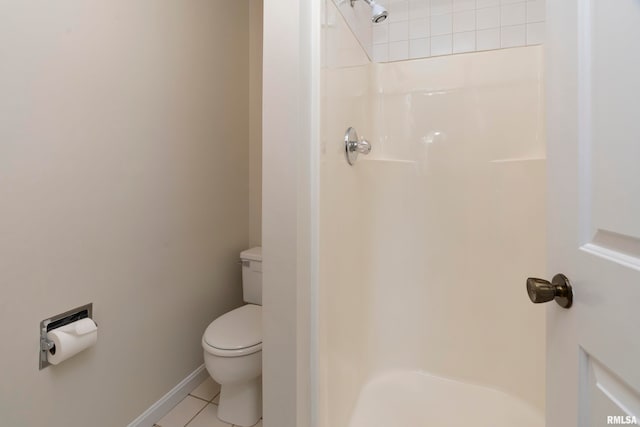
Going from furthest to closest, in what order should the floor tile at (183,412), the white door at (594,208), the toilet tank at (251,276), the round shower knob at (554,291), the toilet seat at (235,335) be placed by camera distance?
the toilet tank at (251,276) < the floor tile at (183,412) < the toilet seat at (235,335) < the round shower knob at (554,291) < the white door at (594,208)

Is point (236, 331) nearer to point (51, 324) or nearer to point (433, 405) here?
point (51, 324)

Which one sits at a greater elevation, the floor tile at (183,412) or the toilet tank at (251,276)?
the toilet tank at (251,276)

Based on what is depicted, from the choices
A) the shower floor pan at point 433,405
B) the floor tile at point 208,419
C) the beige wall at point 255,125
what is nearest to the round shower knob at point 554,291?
the shower floor pan at point 433,405

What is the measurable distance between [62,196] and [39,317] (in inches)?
16.2

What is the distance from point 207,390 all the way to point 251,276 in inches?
25.9

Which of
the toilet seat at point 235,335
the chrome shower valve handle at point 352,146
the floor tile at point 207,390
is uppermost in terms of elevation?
the chrome shower valve handle at point 352,146

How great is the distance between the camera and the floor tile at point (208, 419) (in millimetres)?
1490

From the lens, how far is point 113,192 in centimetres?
127

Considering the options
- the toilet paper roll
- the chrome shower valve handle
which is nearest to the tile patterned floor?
the toilet paper roll

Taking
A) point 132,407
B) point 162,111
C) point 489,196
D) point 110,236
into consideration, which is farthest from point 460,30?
point 132,407

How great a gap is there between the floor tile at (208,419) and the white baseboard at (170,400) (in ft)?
0.50

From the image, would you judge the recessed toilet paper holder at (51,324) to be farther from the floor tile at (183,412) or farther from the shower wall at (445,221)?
the shower wall at (445,221)

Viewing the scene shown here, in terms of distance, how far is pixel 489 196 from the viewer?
1557mm

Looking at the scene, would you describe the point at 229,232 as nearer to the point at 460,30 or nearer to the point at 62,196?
the point at 62,196
